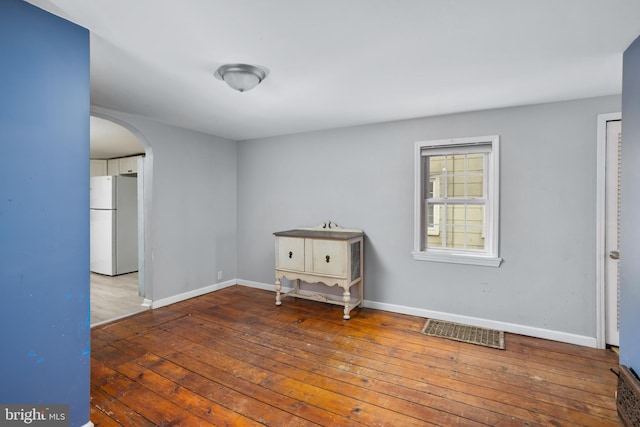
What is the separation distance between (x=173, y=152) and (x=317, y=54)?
2.71 metres

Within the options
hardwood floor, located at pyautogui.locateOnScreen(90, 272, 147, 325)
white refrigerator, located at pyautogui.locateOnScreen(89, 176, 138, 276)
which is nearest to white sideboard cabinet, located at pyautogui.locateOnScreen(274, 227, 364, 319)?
hardwood floor, located at pyautogui.locateOnScreen(90, 272, 147, 325)

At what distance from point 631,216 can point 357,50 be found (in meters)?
2.02

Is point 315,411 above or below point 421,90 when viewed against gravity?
below

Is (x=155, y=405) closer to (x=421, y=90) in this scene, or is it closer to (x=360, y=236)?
(x=360, y=236)

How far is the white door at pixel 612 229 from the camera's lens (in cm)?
271

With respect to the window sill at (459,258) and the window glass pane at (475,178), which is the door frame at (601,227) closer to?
the window sill at (459,258)

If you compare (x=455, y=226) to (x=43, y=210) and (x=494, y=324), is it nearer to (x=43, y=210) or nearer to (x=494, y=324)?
(x=494, y=324)

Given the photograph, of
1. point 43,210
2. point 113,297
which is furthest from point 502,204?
point 113,297

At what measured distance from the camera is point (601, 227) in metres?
2.75

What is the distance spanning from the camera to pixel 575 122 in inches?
112

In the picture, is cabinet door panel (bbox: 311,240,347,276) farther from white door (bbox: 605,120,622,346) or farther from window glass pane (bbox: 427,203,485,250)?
white door (bbox: 605,120,622,346)

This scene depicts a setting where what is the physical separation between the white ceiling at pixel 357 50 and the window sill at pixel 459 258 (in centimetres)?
156

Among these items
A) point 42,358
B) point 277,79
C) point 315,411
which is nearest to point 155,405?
point 42,358

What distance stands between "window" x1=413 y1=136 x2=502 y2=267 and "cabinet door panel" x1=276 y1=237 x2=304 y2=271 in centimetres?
137
